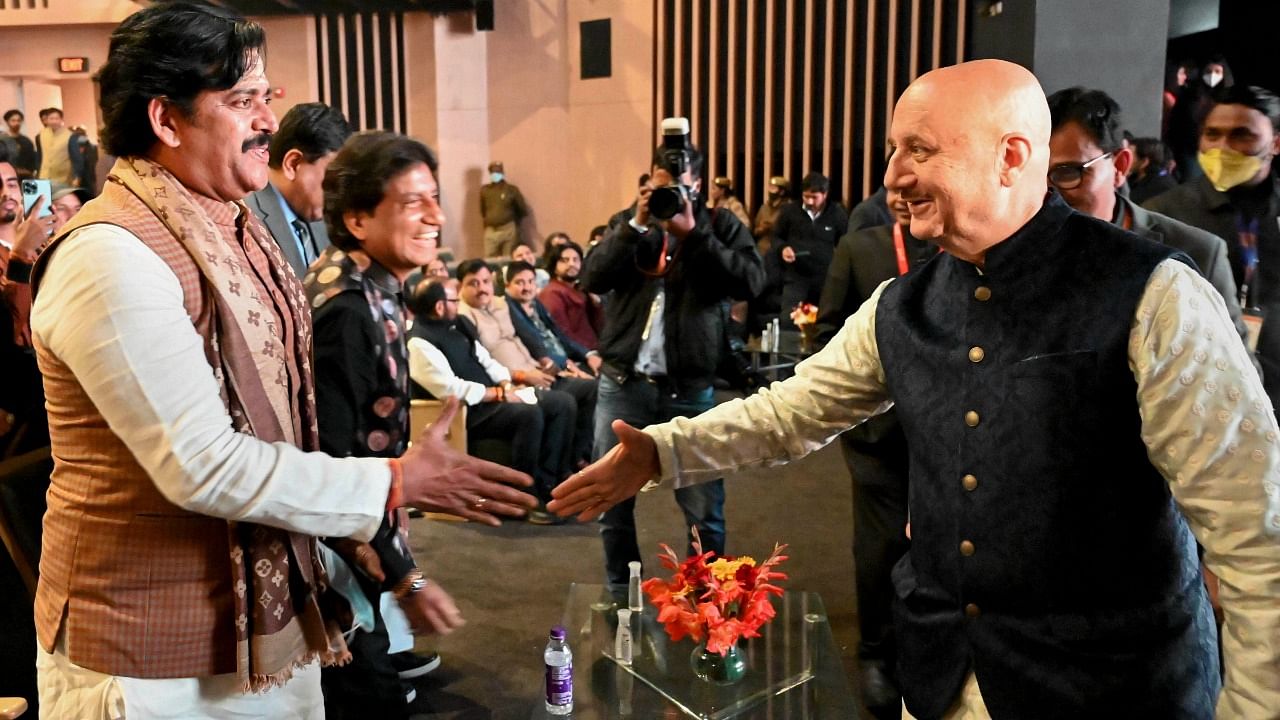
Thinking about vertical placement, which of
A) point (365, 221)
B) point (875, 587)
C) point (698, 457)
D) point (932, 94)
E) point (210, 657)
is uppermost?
point (932, 94)

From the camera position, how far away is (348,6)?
11.6 m

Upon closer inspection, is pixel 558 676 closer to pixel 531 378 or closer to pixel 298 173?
pixel 298 173

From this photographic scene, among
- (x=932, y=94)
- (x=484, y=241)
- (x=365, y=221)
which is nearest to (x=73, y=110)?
(x=484, y=241)

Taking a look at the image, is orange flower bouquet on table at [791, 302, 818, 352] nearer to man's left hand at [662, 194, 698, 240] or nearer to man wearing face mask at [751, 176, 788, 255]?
man's left hand at [662, 194, 698, 240]

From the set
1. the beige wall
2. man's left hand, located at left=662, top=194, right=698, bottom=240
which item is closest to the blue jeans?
man's left hand, located at left=662, top=194, right=698, bottom=240

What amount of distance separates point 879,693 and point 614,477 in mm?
1631

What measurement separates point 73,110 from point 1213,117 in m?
13.5

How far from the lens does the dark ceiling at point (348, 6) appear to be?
11.3 m

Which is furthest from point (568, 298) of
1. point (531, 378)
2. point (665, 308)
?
point (665, 308)

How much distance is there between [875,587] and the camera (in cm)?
298

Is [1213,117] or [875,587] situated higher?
[1213,117]

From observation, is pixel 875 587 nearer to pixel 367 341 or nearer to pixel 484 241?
pixel 367 341

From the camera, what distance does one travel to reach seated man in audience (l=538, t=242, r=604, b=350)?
20.3 ft

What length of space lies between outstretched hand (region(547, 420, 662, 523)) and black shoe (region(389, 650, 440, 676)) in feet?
5.56
